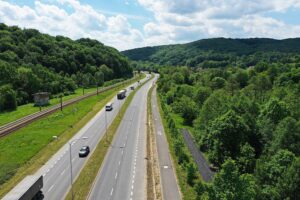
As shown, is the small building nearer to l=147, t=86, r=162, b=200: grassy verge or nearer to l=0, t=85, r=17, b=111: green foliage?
l=0, t=85, r=17, b=111: green foliage

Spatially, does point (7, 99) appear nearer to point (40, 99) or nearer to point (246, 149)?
point (40, 99)

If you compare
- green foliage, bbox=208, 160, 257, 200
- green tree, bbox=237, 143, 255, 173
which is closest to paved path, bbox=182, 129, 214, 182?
green tree, bbox=237, 143, 255, 173

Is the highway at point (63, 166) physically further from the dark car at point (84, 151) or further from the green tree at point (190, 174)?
the green tree at point (190, 174)

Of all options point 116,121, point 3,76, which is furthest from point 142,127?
point 3,76

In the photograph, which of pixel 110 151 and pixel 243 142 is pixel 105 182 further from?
pixel 243 142

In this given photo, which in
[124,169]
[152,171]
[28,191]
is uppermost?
[28,191]

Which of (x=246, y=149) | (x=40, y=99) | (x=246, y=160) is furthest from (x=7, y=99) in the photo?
(x=246, y=160)

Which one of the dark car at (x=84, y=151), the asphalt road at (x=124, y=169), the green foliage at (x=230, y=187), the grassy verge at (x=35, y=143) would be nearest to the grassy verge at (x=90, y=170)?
the asphalt road at (x=124, y=169)
